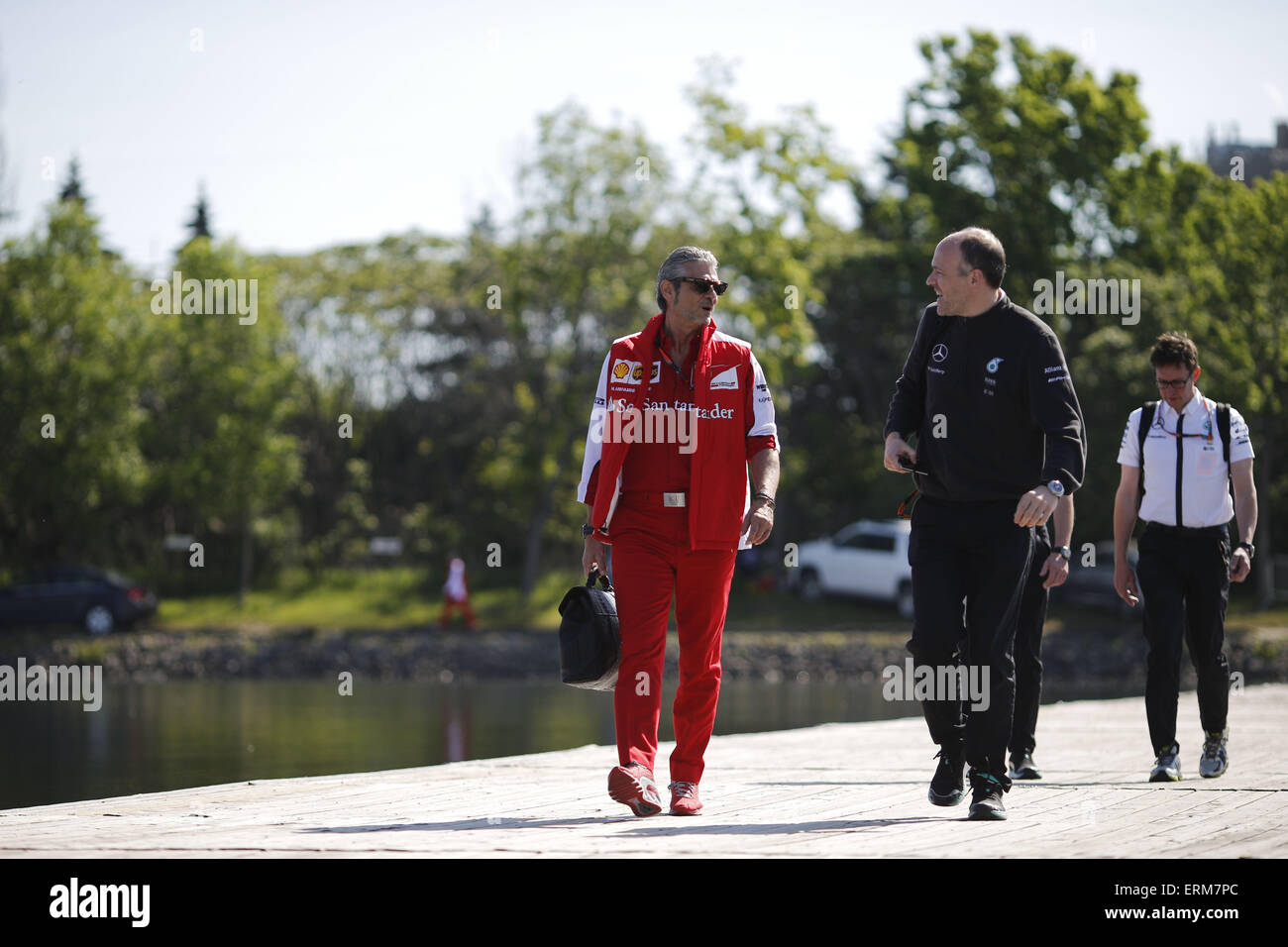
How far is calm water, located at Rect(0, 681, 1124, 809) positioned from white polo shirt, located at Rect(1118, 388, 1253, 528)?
3117mm

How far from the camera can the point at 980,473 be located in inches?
257

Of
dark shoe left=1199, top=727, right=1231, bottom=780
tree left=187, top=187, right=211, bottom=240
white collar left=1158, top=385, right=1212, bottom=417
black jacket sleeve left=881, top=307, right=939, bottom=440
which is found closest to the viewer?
black jacket sleeve left=881, top=307, right=939, bottom=440

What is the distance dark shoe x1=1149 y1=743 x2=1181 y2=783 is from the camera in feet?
25.4

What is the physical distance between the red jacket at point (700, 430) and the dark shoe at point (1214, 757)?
114 inches

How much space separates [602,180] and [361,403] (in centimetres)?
1620

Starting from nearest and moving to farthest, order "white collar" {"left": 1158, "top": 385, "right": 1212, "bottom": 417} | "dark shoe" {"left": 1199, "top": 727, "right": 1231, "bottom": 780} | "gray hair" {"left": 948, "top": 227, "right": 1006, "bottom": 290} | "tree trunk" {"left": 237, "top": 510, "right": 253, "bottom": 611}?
"gray hair" {"left": 948, "top": 227, "right": 1006, "bottom": 290} < "dark shoe" {"left": 1199, "top": 727, "right": 1231, "bottom": 780} < "white collar" {"left": 1158, "top": 385, "right": 1212, "bottom": 417} < "tree trunk" {"left": 237, "top": 510, "right": 253, "bottom": 611}

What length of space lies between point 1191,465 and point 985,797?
2715 mm

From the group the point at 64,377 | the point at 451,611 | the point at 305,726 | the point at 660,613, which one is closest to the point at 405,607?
the point at 451,611

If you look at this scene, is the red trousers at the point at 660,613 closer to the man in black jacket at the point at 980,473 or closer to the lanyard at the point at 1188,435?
the man in black jacket at the point at 980,473

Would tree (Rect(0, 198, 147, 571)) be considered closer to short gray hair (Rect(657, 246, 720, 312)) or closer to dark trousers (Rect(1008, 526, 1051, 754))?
dark trousers (Rect(1008, 526, 1051, 754))

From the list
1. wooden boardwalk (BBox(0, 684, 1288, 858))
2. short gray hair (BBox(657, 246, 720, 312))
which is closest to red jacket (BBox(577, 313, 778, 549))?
short gray hair (BBox(657, 246, 720, 312))

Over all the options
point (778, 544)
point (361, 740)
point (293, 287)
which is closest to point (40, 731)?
point (361, 740)

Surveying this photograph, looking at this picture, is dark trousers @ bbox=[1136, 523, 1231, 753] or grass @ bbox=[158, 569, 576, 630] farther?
grass @ bbox=[158, 569, 576, 630]
